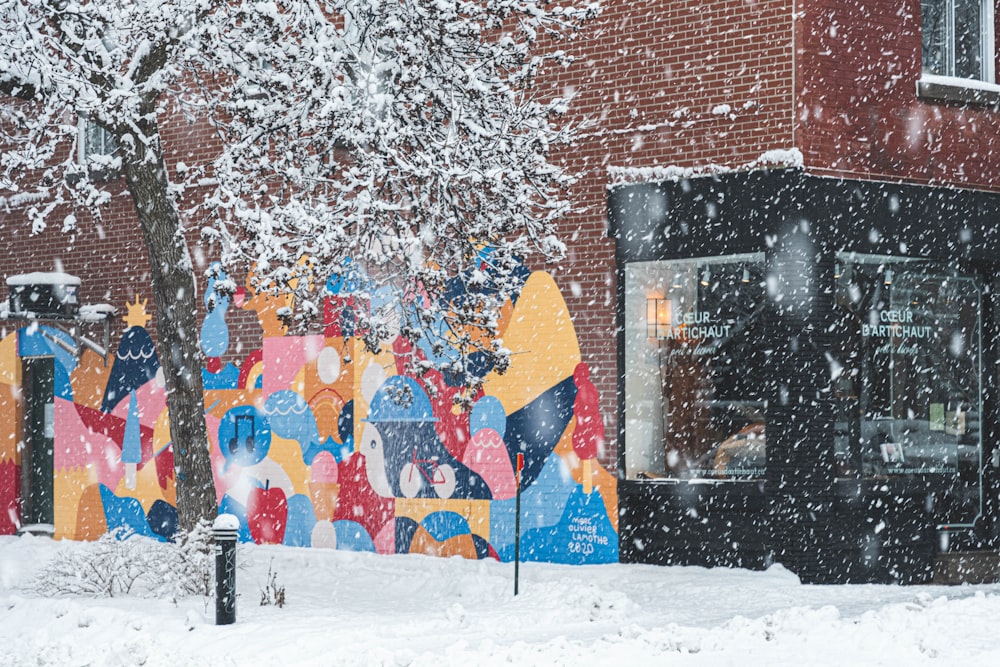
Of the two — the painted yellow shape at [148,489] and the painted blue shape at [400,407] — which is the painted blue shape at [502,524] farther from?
the painted yellow shape at [148,489]

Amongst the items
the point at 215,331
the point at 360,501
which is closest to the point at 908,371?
the point at 360,501

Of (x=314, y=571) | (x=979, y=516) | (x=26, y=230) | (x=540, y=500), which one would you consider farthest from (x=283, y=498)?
(x=979, y=516)

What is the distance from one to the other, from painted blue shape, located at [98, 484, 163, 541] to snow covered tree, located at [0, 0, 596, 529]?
20.5ft

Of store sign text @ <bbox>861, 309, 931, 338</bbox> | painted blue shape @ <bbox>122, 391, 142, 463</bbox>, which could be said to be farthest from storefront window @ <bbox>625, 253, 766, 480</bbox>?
painted blue shape @ <bbox>122, 391, 142, 463</bbox>

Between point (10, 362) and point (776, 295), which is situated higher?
point (776, 295)

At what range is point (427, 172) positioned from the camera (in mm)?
10828

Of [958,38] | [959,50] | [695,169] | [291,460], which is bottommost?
[291,460]

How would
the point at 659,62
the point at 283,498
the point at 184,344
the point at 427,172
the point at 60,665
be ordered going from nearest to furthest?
the point at 60,665 < the point at 427,172 < the point at 184,344 < the point at 659,62 < the point at 283,498

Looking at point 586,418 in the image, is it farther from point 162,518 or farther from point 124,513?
point 124,513

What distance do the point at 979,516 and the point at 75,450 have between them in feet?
39.0

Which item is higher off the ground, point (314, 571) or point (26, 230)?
point (26, 230)

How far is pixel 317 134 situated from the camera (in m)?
11.3

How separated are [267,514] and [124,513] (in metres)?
2.79

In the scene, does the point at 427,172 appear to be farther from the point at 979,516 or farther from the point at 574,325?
the point at 979,516
